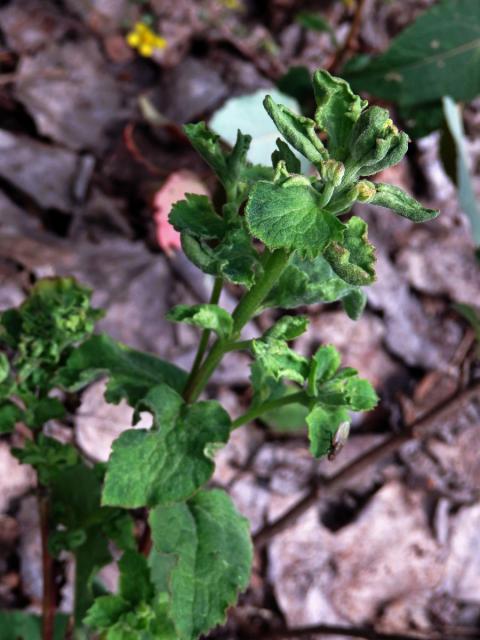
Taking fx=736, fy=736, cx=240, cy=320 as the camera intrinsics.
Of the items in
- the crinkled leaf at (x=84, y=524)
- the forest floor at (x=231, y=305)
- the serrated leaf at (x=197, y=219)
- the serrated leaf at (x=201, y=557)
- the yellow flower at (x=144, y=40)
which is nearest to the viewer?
the serrated leaf at (x=197, y=219)

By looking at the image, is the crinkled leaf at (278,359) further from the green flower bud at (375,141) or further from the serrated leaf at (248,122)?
the serrated leaf at (248,122)

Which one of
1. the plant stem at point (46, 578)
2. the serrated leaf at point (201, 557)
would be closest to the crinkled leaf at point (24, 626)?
the plant stem at point (46, 578)

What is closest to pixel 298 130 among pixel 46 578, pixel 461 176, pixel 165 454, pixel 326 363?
pixel 326 363

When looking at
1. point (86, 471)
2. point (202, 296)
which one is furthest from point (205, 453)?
point (202, 296)

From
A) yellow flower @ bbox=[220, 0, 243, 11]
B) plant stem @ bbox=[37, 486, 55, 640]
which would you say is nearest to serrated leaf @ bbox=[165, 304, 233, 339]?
plant stem @ bbox=[37, 486, 55, 640]

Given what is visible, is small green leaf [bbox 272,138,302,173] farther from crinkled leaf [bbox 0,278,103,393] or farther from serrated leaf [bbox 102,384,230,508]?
crinkled leaf [bbox 0,278,103,393]

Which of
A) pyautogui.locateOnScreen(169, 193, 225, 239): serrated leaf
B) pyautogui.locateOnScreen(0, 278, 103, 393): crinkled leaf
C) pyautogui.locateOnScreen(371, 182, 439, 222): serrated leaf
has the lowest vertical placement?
pyautogui.locateOnScreen(0, 278, 103, 393): crinkled leaf

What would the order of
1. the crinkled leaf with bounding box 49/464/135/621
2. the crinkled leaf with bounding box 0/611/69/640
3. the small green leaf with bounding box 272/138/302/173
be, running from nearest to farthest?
the small green leaf with bounding box 272/138/302/173, the crinkled leaf with bounding box 49/464/135/621, the crinkled leaf with bounding box 0/611/69/640
